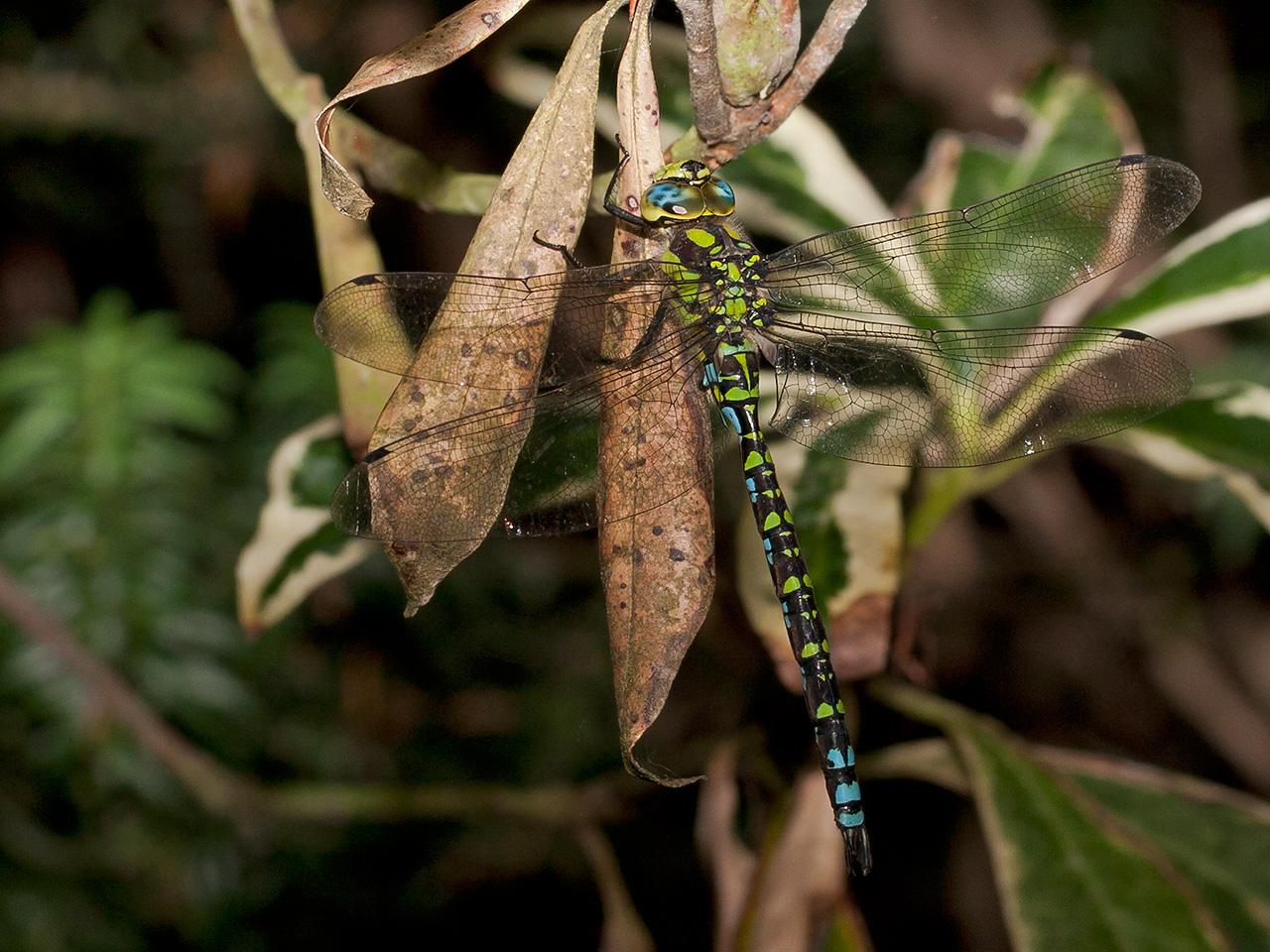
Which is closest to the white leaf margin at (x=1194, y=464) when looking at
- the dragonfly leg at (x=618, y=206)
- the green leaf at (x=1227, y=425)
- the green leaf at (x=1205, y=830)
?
the green leaf at (x=1227, y=425)

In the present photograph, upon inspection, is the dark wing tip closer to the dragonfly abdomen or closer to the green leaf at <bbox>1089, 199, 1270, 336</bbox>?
the green leaf at <bbox>1089, 199, 1270, 336</bbox>

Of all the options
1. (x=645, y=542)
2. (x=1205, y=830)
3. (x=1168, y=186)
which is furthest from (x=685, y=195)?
(x=1205, y=830)

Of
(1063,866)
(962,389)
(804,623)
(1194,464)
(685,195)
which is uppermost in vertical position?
(685,195)

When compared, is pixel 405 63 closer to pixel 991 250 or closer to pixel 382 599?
pixel 991 250

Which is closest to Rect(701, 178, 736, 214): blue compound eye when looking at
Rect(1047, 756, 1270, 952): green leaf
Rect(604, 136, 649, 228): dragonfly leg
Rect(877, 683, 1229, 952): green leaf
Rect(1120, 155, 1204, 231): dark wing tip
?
Rect(604, 136, 649, 228): dragonfly leg

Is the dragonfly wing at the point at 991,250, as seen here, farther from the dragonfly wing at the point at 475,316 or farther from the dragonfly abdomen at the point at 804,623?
the dragonfly wing at the point at 475,316
